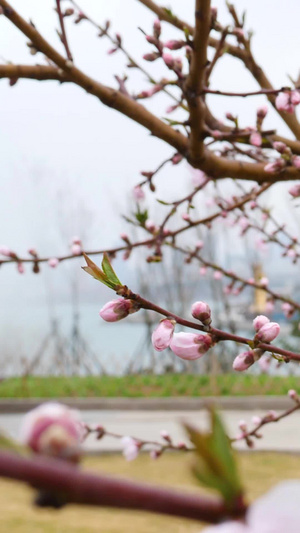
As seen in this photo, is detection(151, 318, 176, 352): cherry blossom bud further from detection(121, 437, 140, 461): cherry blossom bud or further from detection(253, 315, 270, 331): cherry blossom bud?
detection(121, 437, 140, 461): cherry blossom bud

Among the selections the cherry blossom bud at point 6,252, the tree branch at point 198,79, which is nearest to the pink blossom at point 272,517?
the tree branch at point 198,79

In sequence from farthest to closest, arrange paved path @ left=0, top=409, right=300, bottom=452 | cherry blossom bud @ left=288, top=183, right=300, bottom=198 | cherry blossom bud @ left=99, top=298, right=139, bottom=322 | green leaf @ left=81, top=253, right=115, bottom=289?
paved path @ left=0, top=409, right=300, bottom=452, cherry blossom bud @ left=288, top=183, right=300, bottom=198, cherry blossom bud @ left=99, top=298, right=139, bottom=322, green leaf @ left=81, top=253, right=115, bottom=289

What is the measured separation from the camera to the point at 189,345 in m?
0.55

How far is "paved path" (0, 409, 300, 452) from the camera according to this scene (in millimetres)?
4637

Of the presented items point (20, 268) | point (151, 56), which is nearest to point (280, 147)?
point (151, 56)

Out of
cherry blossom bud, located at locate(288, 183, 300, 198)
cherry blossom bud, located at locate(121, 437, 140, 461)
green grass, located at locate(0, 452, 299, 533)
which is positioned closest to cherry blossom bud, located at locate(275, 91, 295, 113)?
cherry blossom bud, located at locate(288, 183, 300, 198)

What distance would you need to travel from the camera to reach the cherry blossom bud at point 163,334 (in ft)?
1.76

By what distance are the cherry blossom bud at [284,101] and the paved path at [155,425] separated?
11.5 feet

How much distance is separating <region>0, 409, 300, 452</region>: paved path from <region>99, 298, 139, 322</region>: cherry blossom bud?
3.91m

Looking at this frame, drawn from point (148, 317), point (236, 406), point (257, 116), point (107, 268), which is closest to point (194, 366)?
point (148, 317)

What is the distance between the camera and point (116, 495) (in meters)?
0.13

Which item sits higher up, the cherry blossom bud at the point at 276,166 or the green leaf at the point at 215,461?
the cherry blossom bud at the point at 276,166

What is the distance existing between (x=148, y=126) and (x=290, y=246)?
0.83 metres

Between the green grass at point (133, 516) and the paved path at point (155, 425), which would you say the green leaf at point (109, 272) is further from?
the paved path at point (155, 425)
